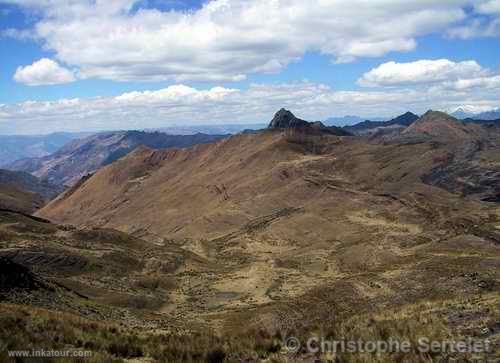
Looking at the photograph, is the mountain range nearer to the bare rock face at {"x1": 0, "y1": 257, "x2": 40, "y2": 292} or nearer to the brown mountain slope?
the bare rock face at {"x1": 0, "y1": 257, "x2": 40, "y2": 292}

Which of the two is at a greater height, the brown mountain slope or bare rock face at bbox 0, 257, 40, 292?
bare rock face at bbox 0, 257, 40, 292

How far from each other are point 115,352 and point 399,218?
88939 mm

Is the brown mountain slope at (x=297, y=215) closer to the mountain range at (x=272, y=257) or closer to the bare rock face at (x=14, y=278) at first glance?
the mountain range at (x=272, y=257)

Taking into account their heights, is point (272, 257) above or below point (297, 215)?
below

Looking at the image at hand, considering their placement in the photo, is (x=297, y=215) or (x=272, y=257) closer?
(x=272, y=257)

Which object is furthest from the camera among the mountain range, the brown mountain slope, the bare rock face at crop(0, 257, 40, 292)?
the brown mountain slope

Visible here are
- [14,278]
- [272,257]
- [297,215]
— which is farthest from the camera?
[297,215]

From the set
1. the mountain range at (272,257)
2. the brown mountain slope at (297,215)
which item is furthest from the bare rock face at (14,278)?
the brown mountain slope at (297,215)

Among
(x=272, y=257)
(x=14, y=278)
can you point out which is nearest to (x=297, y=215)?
(x=272, y=257)

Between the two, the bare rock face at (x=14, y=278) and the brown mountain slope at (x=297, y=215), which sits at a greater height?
the bare rock face at (x=14, y=278)

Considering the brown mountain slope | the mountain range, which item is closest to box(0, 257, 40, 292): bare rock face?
the mountain range

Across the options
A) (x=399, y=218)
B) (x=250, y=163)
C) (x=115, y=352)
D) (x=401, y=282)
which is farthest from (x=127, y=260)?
(x=250, y=163)

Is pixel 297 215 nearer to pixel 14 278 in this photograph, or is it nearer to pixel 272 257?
pixel 272 257

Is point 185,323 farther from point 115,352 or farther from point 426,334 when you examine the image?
point 426,334
